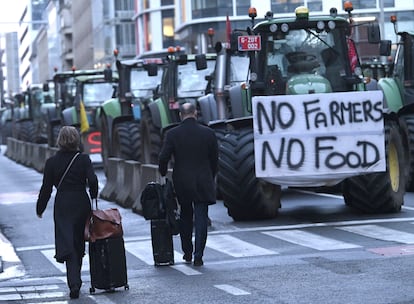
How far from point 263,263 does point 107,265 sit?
209cm

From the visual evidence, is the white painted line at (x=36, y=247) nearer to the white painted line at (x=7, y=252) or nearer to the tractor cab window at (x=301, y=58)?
the white painted line at (x=7, y=252)

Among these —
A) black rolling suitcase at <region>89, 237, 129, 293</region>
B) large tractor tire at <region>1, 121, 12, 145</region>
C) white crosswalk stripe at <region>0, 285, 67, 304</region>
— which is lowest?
large tractor tire at <region>1, 121, 12, 145</region>

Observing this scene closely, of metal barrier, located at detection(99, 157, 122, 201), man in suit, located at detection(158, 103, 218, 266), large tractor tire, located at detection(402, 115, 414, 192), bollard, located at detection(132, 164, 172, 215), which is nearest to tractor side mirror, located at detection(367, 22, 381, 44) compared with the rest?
large tractor tire, located at detection(402, 115, 414, 192)

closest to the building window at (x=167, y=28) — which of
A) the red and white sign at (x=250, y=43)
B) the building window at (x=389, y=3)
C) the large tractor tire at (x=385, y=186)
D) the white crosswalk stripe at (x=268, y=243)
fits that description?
the building window at (x=389, y=3)

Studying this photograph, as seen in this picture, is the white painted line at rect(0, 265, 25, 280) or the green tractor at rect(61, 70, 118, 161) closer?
the white painted line at rect(0, 265, 25, 280)

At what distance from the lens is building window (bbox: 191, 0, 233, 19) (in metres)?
63.2

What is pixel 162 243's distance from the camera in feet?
42.2

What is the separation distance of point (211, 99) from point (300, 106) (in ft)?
19.7

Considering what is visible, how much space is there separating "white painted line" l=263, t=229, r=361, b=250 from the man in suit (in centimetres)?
169

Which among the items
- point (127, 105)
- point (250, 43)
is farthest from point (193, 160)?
point (127, 105)

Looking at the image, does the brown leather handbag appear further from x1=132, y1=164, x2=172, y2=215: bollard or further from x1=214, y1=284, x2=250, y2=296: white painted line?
x1=132, y1=164, x2=172, y2=215: bollard

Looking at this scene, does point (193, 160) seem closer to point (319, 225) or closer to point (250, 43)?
point (319, 225)

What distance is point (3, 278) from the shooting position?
12938mm

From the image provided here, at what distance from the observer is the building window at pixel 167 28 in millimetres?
84812
